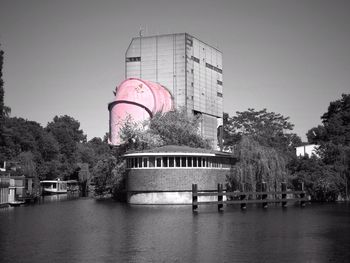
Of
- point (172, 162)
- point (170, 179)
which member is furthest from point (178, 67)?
point (170, 179)

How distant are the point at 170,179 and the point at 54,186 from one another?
7087cm

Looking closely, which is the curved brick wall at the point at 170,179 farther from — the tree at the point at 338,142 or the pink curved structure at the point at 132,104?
the pink curved structure at the point at 132,104

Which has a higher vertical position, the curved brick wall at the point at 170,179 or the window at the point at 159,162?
the window at the point at 159,162

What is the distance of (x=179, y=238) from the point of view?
28922 millimetres

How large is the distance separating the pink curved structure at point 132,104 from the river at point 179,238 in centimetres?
4097

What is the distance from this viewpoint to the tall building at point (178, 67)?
325 feet

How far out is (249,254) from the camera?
934 inches

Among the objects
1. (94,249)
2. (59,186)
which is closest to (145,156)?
(94,249)

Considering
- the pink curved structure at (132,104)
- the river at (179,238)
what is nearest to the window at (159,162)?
the river at (179,238)

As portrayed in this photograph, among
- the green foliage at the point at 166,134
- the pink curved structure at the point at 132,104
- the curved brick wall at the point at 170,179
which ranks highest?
the pink curved structure at the point at 132,104

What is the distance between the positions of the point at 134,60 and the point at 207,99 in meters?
15.2

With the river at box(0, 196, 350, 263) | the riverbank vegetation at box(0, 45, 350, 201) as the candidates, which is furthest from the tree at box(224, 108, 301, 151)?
the river at box(0, 196, 350, 263)

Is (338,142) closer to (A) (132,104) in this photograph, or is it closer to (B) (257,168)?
(B) (257,168)

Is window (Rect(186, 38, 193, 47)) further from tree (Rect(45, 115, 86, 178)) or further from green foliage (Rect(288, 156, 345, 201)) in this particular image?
green foliage (Rect(288, 156, 345, 201))
